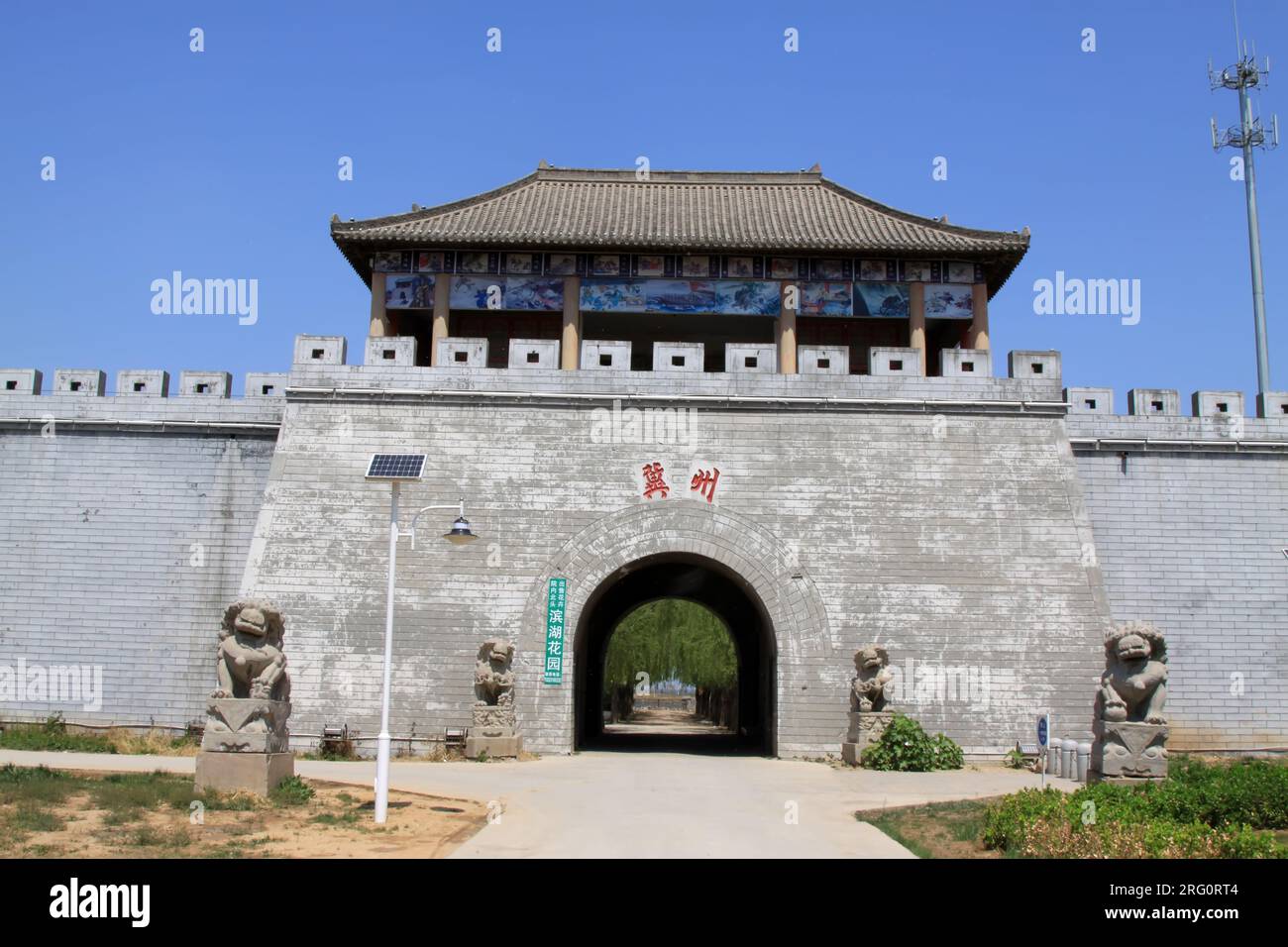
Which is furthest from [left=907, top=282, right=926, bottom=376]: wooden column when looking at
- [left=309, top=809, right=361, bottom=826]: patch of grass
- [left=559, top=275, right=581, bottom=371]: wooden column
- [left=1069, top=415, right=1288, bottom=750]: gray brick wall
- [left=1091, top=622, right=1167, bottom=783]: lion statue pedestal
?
[left=309, top=809, right=361, bottom=826]: patch of grass

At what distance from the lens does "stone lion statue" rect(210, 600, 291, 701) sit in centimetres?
893

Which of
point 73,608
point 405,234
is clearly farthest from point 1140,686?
point 73,608

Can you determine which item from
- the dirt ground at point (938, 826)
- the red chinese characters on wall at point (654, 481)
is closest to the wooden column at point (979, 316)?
the red chinese characters on wall at point (654, 481)

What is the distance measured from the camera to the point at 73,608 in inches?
569

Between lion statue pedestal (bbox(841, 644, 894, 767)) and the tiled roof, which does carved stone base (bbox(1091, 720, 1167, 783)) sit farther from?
the tiled roof

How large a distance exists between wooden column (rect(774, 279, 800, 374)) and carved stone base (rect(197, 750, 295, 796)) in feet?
30.6

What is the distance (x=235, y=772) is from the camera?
8656 millimetres

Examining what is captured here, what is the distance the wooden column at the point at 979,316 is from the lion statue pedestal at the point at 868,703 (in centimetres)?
567

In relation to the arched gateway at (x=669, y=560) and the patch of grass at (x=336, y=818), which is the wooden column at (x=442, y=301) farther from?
the patch of grass at (x=336, y=818)

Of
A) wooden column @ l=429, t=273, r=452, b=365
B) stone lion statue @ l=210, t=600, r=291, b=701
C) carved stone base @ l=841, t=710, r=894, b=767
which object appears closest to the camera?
stone lion statue @ l=210, t=600, r=291, b=701

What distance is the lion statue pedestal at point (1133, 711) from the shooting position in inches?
343

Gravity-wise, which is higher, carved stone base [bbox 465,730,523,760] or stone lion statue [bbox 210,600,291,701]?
stone lion statue [bbox 210,600,291,701]

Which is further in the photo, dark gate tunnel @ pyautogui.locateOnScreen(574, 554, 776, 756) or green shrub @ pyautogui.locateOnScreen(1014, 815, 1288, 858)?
dark gate tunnel @ pyautogui.locateOnScreen(574, 554, 776, 756)
